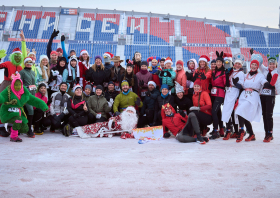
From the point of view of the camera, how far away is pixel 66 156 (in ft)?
10.8

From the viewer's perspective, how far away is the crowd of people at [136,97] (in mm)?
4398

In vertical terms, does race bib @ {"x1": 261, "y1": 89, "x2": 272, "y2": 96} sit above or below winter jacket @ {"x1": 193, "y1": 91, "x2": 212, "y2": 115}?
above

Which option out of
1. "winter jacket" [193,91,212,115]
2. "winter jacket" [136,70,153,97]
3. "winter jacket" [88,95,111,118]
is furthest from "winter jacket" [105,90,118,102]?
"winter jacket" [193,91,212,115]

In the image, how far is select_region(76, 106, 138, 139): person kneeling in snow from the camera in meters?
4.94

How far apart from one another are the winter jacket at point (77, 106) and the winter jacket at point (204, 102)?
2259mm

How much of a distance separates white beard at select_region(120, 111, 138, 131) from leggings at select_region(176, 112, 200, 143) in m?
1.05

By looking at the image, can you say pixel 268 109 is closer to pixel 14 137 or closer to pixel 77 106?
Answer: pixel 77 106

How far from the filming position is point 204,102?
4.84 meters

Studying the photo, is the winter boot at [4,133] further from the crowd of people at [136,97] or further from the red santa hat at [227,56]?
the red santa hat at [227,56]

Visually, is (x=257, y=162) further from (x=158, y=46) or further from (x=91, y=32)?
(x=91, y=32)

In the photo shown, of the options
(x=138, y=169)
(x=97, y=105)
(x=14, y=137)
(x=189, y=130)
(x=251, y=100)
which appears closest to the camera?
(x=138, y=169)

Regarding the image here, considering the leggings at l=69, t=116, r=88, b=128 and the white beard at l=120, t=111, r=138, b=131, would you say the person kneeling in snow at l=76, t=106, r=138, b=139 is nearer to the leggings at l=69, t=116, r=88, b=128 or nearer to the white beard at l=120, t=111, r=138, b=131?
the white beard at l=120, t=111, r=138, b=131

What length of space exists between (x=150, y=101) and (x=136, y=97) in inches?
13.0

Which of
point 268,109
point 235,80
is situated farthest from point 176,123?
point 268,109
